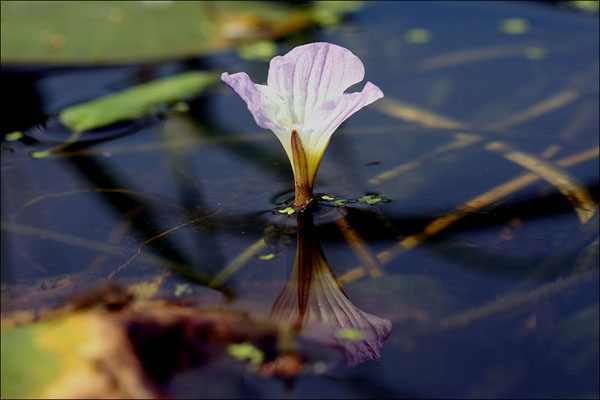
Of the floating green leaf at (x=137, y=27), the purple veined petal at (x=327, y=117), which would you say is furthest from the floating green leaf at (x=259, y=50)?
the purple veined petal at (x=327, y=117)

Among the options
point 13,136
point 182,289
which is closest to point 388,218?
point 182,289

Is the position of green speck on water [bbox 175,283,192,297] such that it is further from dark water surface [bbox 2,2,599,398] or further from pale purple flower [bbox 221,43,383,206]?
pale purple flower [bbox 221,43,383,206]

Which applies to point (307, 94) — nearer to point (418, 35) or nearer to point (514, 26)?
point (418, 35)

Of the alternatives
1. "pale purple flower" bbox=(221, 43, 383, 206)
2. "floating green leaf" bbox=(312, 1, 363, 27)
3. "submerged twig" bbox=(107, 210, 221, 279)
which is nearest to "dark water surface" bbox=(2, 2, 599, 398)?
"submerged twig" bbox=(107, 210, 221, 279)

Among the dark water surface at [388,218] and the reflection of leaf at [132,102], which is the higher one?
the reflection of leaf at [132,102]

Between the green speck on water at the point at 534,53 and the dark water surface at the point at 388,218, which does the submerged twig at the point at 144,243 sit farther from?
the green speck on water at the point at 534,53
